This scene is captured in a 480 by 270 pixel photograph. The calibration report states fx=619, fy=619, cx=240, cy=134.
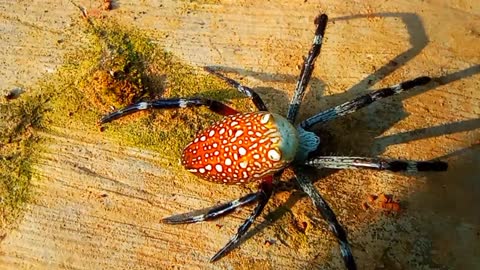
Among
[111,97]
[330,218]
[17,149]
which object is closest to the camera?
[330,218]

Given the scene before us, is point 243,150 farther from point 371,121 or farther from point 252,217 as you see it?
point 371,121

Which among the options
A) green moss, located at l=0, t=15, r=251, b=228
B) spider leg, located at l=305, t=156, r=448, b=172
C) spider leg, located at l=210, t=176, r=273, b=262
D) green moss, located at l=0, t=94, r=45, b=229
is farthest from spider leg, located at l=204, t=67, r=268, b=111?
green moss, located at l=0, t=94, r=45, b=229

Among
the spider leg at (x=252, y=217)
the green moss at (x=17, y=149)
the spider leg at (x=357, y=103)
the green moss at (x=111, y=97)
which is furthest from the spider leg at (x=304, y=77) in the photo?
the green moss at (x=17, y=149)

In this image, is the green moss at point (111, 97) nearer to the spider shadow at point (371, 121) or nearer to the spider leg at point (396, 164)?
the spider shadow at point (371, 121)

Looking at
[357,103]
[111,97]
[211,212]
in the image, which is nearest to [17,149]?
[111,97]

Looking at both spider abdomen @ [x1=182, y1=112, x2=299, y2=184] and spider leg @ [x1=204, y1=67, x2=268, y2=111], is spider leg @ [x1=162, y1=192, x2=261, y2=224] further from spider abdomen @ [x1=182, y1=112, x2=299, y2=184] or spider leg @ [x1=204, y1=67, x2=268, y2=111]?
spider leg @ [x1=204, y1=67, x2=268, y2=111]

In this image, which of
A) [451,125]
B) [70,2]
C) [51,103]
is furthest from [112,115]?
[451,125]

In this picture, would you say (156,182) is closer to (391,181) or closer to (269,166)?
(269,166)
